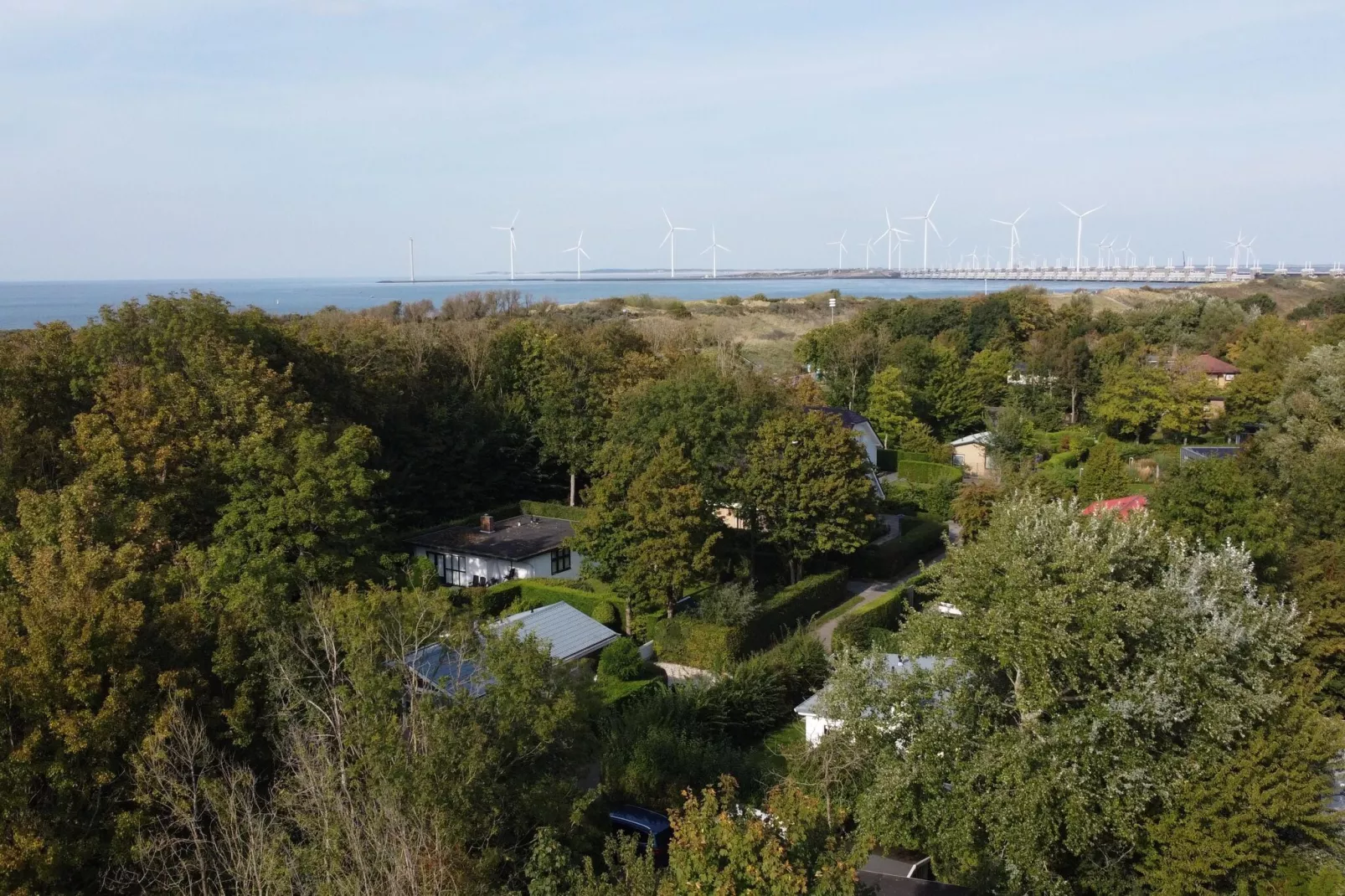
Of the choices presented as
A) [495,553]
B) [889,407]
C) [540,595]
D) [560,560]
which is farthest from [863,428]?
[540,595]

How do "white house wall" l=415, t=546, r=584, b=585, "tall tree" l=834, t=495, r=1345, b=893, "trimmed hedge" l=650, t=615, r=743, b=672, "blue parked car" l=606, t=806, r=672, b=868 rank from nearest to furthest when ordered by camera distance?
"tall tree" l=834, t=495, r=1345, b=893
"blue parked car" l=606, t=806, r=672, b=868
"trimmed hedge" l=650, t=615, r=743, b=672
"white house wall" l=415, t=546, r=584, b=585

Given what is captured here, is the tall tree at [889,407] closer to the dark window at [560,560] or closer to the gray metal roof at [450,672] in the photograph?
the dark window at [560,560]

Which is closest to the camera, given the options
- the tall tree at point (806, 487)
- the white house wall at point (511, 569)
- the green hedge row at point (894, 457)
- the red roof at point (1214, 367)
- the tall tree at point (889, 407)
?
the tall tree at point (806, 487)

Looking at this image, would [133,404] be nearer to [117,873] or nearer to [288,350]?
[288,350]

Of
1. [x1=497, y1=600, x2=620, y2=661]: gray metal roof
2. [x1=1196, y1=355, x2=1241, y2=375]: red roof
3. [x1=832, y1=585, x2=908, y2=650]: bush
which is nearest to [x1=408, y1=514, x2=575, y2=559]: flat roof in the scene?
[x1=497, y1=600, x2=620, y2=661]: gray metal roof

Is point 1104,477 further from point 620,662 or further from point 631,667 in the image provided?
point 620,662

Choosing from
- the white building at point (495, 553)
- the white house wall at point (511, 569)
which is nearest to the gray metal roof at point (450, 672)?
the white house wall at point (511, 569)

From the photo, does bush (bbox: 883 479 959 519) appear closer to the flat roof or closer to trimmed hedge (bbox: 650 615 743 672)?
the flat roof
